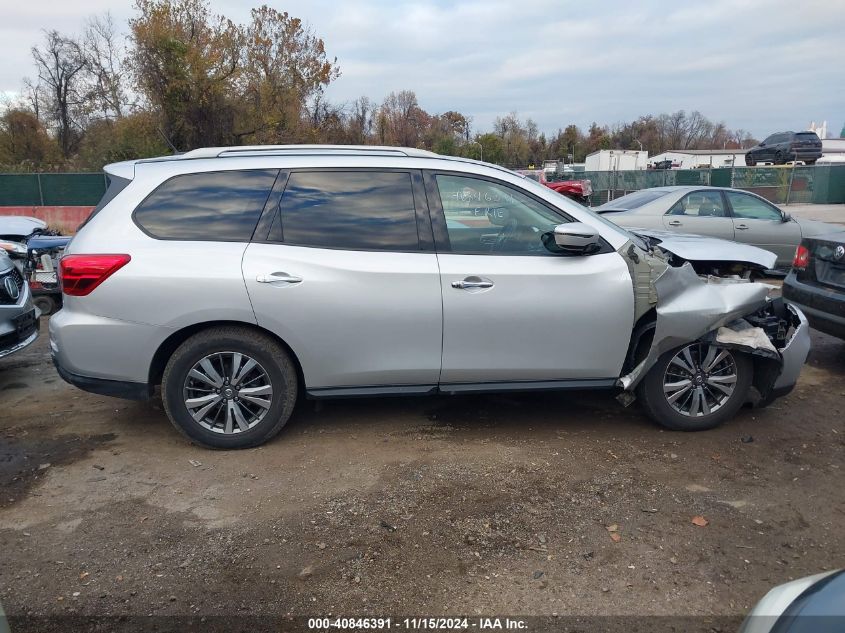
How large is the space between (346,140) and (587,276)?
4000 cm

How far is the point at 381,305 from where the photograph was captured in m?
4.04

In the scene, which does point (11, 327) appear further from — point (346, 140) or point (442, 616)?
point (346, 140)

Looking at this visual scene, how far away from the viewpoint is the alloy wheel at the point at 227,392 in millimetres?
4066

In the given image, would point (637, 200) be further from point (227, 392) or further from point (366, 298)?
point (227, 392)

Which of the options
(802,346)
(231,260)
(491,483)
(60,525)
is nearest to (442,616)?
(491,483)

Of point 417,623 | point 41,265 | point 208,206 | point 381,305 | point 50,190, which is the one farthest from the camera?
point 50,190

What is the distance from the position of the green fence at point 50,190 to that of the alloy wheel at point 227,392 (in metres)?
20.3

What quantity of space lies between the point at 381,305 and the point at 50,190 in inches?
866

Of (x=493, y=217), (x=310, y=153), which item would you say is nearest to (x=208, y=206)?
(x=310, y=153)

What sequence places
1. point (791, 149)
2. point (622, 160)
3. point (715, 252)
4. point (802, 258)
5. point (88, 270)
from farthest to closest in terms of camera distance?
point (622, 160) < point (791, 149) < point (802, 258) < point (715, 252) < point (88, 270)

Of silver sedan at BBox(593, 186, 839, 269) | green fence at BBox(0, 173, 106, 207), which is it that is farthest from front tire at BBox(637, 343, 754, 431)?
green fence at BBox(0, 173, 106, 207)

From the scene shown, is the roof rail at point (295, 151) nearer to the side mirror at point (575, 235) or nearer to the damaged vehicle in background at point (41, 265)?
the side mirror at point (575, 235)

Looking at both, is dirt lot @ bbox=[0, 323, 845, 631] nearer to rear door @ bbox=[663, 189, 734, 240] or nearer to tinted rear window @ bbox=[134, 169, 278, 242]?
tinted rear window @ bbox=[134, 169, 278, 242]

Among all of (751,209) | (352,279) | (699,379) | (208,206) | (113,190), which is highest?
(113,190)
